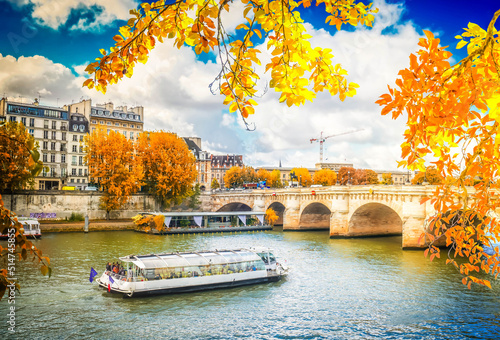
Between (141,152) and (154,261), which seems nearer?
(154,261)

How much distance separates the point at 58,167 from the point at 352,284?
57.7m

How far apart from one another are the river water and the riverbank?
52.6 feet

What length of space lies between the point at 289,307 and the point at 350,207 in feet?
95.0

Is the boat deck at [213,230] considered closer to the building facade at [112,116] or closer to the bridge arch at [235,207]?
the bridge arch at [235,207]

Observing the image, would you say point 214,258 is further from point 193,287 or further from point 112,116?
point 112,116

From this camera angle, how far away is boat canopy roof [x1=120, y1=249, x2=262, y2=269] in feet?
78.8

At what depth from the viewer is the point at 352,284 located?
964 inches

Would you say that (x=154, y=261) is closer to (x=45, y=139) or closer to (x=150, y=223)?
(x=150, y=223)

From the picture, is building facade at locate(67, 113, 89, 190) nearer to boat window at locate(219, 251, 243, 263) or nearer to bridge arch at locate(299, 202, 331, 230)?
bridge arch at locate(299, 202, 331, 230)

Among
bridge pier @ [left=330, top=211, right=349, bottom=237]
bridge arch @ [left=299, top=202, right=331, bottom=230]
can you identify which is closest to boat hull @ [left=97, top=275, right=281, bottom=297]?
bridge pier @ [left=330, top=211, right=349, bottom=237]

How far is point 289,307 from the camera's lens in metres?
20.4

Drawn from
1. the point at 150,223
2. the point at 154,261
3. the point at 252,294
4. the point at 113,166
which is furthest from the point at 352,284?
the point at 113,166

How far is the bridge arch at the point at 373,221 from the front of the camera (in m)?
47.2

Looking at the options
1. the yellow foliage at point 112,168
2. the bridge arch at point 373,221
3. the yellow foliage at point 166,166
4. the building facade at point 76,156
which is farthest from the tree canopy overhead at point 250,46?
the building facade at point 76,156
